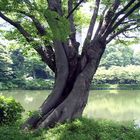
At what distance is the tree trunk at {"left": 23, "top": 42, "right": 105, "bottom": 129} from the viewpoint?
6.22 meters

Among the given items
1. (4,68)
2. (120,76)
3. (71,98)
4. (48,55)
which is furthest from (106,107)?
(120,76)

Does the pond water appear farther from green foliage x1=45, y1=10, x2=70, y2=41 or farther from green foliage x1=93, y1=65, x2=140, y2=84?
green foliage x1=93, y1=65, x2=140, y2=84

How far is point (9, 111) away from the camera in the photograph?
7012mm

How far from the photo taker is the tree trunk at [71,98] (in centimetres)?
622

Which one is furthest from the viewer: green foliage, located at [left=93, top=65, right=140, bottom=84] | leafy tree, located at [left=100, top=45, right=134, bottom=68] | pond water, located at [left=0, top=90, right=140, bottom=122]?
leafy tree, located at [left=100, top=45, right=134, bottom=68]

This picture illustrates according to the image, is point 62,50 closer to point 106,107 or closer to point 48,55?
point 48,55

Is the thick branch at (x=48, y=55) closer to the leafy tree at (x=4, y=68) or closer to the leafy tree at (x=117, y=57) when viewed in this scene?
the leafy tree at (x=4, y=68)

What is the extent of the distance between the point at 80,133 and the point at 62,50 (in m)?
2.08

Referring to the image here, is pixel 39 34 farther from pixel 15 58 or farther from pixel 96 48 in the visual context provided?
pixel 15 58

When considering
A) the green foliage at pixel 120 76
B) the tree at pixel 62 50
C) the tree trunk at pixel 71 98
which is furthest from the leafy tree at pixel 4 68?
the tree trunk at pixel 71 98

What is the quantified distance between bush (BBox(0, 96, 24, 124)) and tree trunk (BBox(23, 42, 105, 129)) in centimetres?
87

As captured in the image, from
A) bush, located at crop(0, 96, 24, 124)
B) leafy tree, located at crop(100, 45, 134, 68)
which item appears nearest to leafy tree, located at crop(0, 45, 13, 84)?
leafy tree, located at crop(100, 45, 134, 68)

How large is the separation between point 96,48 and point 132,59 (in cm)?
5139

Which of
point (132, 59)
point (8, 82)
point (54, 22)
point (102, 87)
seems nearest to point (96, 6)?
point (54, 22)
